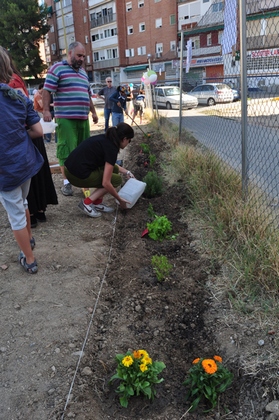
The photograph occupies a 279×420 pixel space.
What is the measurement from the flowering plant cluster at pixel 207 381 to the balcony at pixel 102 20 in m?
50.2

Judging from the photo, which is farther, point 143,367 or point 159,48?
point 159,48

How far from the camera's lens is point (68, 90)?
4.46 m

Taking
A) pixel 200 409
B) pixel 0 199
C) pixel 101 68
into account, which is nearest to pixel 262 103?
pixel 0 199

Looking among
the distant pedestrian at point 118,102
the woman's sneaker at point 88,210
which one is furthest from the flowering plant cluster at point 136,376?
the distant pedestrian at point 118,102

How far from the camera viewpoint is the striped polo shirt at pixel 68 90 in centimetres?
436

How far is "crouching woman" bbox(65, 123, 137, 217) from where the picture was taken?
392cm

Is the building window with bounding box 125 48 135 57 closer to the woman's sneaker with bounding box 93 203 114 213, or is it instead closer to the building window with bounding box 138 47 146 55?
the building window with bounding box 138 47 146 55

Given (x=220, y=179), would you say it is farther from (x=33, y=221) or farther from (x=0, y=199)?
(x=0, y=199)

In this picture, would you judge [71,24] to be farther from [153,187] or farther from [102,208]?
[102,208]

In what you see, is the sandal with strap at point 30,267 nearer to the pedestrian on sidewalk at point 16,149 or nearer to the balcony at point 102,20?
the pedestrian on sidewalk at point 16,149

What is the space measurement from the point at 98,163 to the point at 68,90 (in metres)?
1.00

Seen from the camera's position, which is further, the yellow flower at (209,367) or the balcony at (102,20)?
the balcony at (102,20)

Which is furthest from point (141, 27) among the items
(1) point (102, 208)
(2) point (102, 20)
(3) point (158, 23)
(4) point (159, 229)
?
(4) point (159, 229)

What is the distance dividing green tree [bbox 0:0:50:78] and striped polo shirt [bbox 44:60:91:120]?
4231cm
